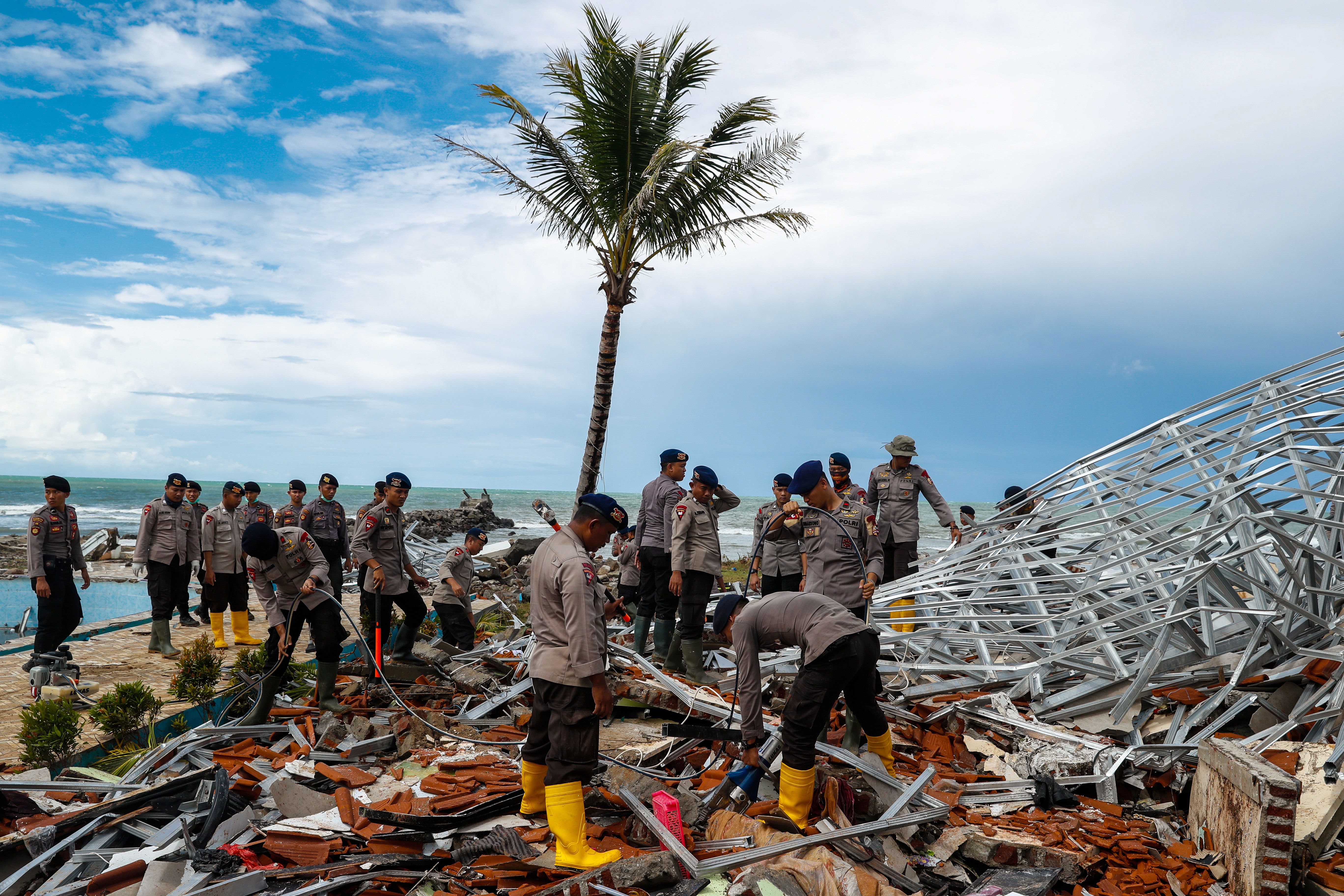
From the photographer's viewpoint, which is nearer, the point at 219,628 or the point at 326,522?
the point at 219,628

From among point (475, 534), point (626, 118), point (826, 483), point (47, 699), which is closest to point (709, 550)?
point (826, 483)

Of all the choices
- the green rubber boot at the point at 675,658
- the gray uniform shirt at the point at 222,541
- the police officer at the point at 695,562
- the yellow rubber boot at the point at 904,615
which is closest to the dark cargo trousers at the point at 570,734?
the police officer at the point at 695,562

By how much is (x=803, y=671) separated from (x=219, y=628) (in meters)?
9.59

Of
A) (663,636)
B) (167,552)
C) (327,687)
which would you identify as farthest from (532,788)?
(167,552)

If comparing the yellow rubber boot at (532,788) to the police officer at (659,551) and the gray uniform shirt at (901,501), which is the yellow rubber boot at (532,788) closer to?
the police officer at (659,551)

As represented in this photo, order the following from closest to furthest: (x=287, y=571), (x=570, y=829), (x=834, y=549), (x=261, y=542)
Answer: (x=570, y=829) < (x=834, y=549) < (x=261, y=542) < (x=287, y=571)

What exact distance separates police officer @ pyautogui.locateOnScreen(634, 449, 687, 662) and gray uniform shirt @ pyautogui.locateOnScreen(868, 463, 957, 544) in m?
3.15

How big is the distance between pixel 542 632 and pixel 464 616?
507cm

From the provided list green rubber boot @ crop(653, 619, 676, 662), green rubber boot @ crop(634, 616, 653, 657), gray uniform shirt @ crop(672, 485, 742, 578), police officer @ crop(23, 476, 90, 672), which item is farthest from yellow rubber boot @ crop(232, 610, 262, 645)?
gray uniform shirt @ crop(672, 485, 742, 578)

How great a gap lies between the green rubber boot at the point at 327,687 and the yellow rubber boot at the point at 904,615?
614cm

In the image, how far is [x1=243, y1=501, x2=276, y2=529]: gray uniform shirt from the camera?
12203 millimetres

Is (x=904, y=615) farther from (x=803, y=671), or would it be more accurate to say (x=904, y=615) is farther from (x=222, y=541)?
(x=222, y=541)

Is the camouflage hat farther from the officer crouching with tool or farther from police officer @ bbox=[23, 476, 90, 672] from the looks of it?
police officer @ bbox=[23, 476, 90, 672]

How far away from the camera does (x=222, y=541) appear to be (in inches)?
434
